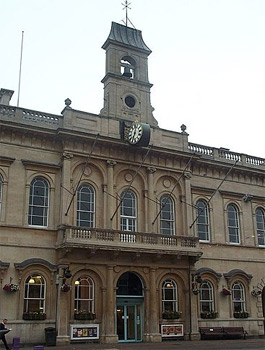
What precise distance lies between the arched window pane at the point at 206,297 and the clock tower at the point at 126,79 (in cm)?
1067

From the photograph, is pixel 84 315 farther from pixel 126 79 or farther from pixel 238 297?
pixel 126 79

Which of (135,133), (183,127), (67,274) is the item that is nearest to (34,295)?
(67,274)

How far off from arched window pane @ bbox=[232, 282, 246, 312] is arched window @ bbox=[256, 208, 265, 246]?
3.79 meters

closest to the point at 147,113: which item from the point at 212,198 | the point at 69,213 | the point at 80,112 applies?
the point at 80,112

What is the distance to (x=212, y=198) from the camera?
30.8 m

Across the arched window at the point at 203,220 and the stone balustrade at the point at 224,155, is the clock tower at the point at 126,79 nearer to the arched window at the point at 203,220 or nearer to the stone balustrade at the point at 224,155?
the stone balustrade at the point at 224,155

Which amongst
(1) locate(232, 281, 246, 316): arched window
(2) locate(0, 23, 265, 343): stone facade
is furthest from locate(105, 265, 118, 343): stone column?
(1) locate(232, 281, 246, 316): arched window

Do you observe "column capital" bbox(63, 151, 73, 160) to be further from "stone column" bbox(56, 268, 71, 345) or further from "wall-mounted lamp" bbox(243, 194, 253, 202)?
"wall-mounted lamp" bbox(243, 194, 253, 202)

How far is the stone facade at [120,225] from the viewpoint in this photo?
23984mm

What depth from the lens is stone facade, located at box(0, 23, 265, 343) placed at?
78.7 feet

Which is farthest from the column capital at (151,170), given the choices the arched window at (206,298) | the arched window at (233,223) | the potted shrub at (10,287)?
the potted shrub at (10,287)

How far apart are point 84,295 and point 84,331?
6.11 feet

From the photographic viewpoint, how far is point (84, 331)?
935 inches

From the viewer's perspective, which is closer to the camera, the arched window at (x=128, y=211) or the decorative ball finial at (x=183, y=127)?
the arched window at (x=128, y=211)
